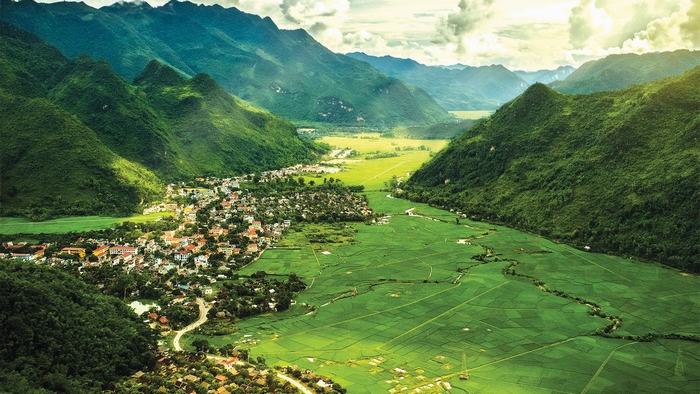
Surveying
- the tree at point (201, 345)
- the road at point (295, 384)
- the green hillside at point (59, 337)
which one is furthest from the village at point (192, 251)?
the road at point (295, 384)

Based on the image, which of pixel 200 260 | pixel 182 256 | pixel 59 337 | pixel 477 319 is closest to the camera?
pixel 59 337

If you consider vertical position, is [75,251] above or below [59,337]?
above

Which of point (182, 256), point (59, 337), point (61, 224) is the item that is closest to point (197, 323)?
point (59, 337)

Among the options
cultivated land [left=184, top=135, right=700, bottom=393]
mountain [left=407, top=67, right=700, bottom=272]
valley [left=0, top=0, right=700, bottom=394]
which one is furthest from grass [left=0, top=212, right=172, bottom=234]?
mountain [left=407, top=67, right=700, bottom=272]

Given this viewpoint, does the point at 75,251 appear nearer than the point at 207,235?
Yes

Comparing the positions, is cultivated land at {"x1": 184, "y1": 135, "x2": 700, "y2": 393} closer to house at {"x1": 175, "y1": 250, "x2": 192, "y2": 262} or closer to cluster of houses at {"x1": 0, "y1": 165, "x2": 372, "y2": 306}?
cluster of houses at {"x1": 0, "y1": 165, "x2": 372, "y2": 306}

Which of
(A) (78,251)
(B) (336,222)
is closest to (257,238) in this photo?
(B) (336,222)

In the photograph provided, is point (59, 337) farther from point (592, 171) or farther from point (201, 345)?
point (592, 171)
